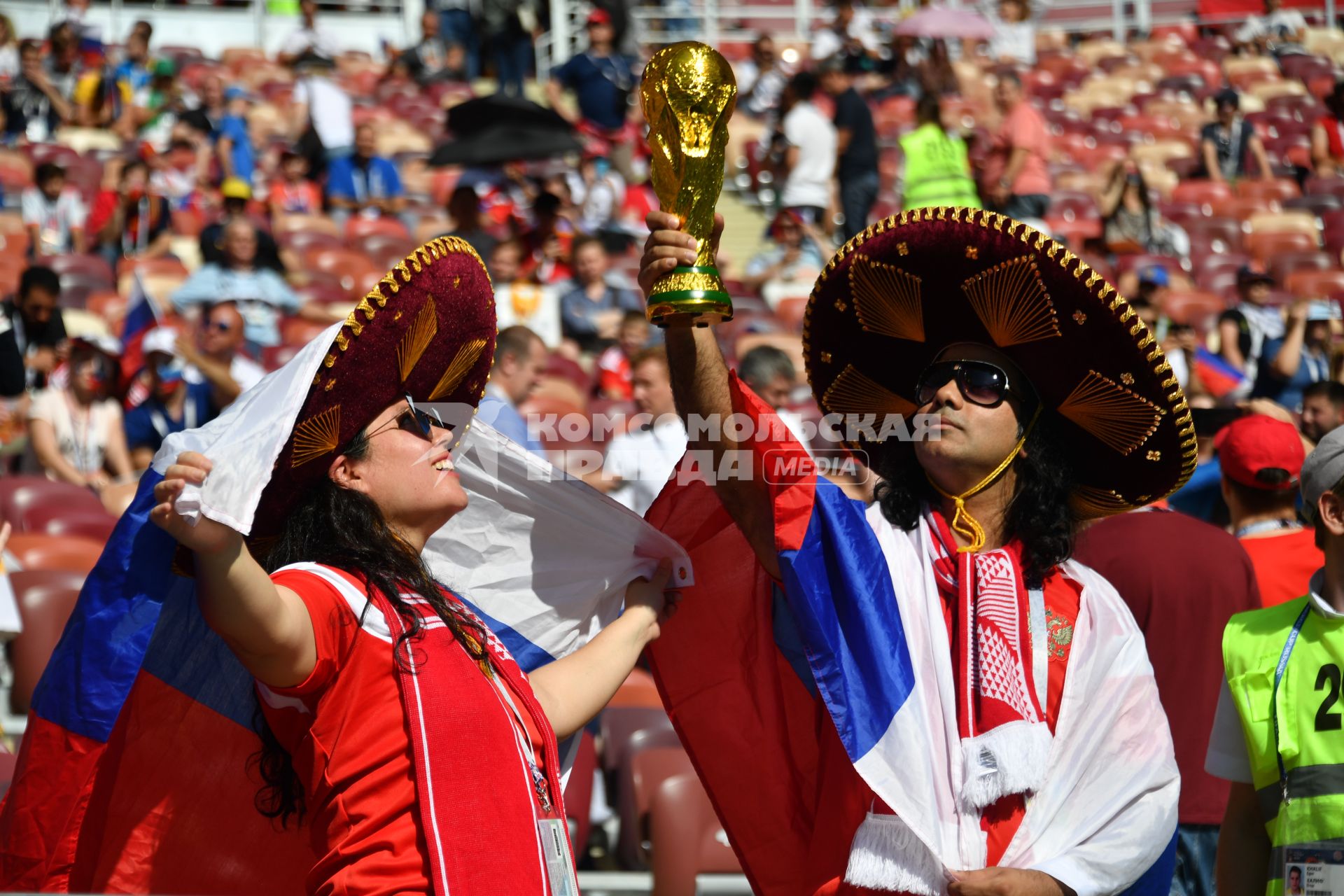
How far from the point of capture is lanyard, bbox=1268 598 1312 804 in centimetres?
274

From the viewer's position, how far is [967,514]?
112 inches

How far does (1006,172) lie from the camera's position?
11844 millimetres

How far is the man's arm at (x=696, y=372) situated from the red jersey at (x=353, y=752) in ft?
2.00

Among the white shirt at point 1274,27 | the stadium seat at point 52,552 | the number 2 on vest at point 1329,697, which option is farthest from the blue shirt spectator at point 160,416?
the white shirt at point 1274,27

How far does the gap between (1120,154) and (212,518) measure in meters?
15.1

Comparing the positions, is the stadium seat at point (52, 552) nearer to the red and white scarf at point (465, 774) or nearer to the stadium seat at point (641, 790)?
the stadium seat at point (641, 790)

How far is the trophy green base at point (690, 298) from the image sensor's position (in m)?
2.35

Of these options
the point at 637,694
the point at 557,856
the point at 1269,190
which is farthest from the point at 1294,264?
the point at 557,856

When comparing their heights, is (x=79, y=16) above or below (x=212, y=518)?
above

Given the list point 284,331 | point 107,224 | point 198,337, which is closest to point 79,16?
point 107,224

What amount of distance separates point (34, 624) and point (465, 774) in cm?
317

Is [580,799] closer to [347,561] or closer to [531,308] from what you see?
[347,561]

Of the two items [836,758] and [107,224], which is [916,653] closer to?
[836,758]

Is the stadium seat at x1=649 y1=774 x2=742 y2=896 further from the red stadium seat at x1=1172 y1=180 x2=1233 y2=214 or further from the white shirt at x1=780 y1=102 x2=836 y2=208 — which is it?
the red stadium seat at x1=1172 y1=180 x2=1233 y2=214
